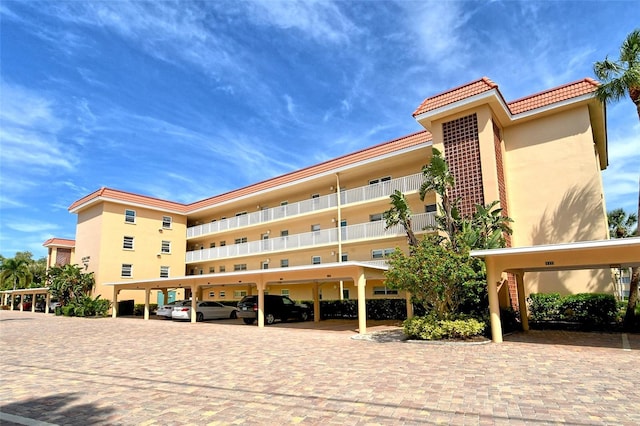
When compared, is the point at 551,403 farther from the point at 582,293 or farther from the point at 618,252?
the point at 582,293

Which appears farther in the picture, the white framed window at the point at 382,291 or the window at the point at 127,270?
the window at the point at 127,270

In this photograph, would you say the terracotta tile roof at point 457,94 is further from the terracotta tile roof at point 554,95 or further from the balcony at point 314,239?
the balcony at point 314,239

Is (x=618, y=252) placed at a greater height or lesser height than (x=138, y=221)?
lesser

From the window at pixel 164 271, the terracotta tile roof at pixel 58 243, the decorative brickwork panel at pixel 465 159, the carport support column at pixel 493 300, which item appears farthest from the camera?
the terracotta tile roof at pixel 58 243

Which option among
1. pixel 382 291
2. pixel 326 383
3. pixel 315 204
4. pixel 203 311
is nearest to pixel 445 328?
pixel 326 383

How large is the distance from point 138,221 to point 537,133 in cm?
2979

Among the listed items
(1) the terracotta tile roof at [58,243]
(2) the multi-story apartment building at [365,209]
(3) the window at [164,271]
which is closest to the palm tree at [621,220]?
(2) the multi-story apartment building at [365,209]

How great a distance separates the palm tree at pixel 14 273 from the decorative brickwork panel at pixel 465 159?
2029 inches

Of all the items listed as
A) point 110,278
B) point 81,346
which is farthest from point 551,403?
point 110,278

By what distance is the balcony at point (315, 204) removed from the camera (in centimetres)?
2322

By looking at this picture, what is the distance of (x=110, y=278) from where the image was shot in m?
31.4

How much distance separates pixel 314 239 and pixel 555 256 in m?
16.5

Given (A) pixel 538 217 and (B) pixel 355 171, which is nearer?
(A) pixel 538 217

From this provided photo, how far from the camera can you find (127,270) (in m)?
32.8
